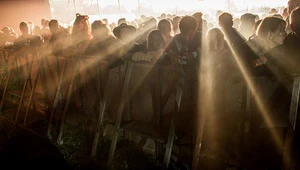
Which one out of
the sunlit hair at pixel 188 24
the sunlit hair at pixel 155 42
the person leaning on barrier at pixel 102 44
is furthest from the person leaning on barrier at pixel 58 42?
the sunlit hair at pixel 188 24

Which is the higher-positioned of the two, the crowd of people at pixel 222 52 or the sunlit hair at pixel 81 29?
the sunlit hair at pixel 81 29

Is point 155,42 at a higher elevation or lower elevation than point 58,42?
lower

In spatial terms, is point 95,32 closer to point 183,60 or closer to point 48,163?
point 183,60

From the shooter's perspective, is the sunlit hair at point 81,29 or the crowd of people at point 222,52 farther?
the sunlit hair at point 81,29

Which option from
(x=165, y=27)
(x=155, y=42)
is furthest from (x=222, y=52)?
(x=165, y=27)

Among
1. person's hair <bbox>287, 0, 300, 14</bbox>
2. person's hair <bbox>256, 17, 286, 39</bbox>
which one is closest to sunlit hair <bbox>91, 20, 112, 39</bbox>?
person's hair <bbox>256, 17, 286, 39</bbox>

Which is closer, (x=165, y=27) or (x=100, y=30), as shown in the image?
(x=100, y=30)

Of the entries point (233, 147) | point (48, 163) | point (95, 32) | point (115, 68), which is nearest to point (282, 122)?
point (233, 147)

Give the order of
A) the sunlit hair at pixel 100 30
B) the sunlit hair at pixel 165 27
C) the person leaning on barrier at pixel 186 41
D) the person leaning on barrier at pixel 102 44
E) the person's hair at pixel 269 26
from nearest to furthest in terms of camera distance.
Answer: the person's hair at pixel 269 26
the person leaning on barrier at pixel 186 41
the person leaning on barrier at pixel 102 44
the sunlit hair at pixel 100 30
the sunlit hair at pixel 165 27

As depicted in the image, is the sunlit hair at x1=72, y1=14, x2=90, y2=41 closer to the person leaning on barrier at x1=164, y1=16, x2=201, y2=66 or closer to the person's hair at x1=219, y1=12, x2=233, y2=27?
the person leaning on barrier at x1=164, y1=16, x2=201, y2=66

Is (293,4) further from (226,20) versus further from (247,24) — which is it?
(226,20)

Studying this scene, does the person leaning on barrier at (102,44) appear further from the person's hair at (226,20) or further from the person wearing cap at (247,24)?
the person wearing cap at (247,24)

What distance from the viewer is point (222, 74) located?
3379 millimetres

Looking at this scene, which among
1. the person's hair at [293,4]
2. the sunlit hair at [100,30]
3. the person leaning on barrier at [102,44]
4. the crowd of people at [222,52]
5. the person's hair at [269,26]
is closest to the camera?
the crowd of people at [222,52]
